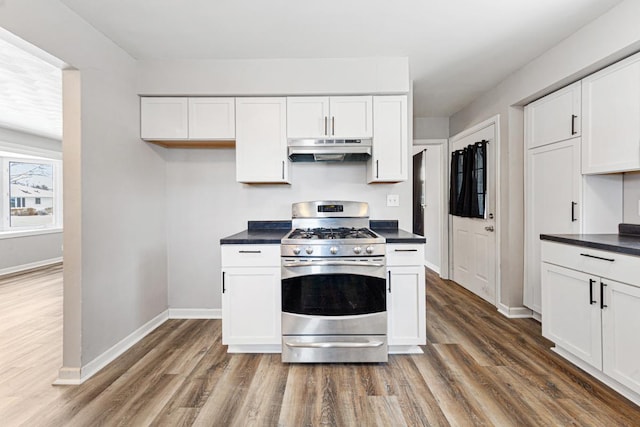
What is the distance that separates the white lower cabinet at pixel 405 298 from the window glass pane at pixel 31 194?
22.3 ft

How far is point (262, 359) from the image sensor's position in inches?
93.3

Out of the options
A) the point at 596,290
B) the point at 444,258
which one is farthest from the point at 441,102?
the point at 596,290

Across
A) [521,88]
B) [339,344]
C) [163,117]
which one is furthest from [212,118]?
[521,88]

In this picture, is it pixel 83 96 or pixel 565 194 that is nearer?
pixel 83 96

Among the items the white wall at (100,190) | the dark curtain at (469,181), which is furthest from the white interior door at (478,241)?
the white wall at (100,190)

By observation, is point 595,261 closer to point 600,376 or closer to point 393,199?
point 600,376

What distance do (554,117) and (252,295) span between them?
307 centimetres

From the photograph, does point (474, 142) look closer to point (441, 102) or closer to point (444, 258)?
point (441, 102)

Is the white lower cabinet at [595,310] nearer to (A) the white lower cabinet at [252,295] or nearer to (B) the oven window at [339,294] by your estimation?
(B) the oven window at [339,294]

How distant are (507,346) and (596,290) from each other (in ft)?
2.84

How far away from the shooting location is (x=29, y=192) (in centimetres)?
574

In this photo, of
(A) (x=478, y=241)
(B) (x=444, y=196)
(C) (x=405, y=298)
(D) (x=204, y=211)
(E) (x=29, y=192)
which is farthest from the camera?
(E) (x=29, y=192)

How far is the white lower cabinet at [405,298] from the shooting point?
2.36 metres

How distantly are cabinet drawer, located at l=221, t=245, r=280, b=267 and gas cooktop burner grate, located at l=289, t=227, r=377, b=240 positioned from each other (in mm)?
218
